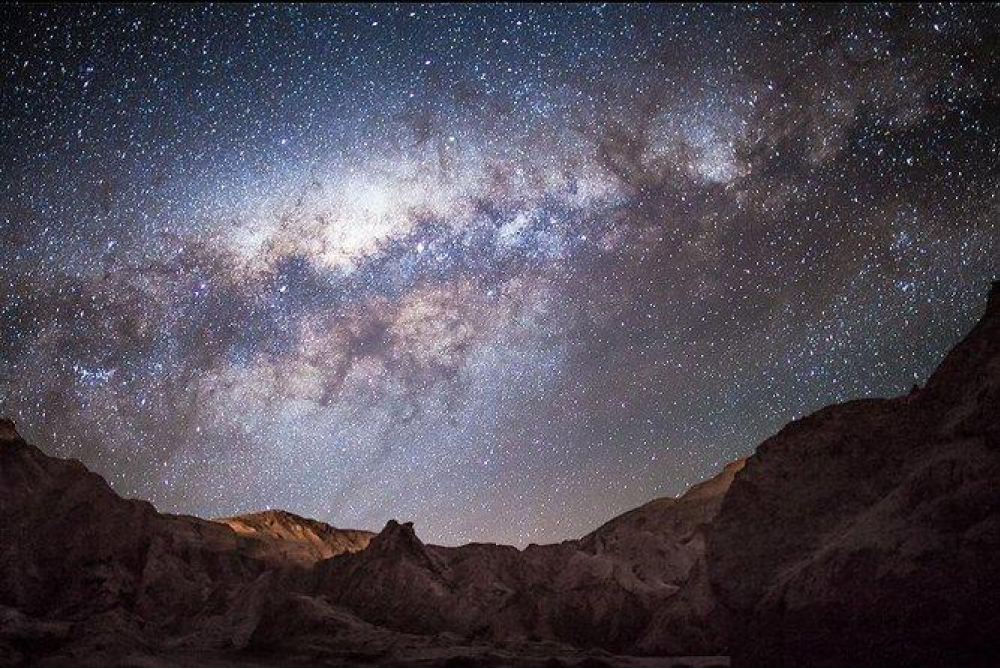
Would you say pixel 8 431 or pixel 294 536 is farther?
pixel 294 536

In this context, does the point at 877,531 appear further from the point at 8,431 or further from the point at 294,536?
the point at 294,536

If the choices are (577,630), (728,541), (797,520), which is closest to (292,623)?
(577,630)

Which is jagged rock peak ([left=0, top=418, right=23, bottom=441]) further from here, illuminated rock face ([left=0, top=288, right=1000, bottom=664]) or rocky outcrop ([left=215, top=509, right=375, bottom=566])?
rocky outcrop ([left=215, top=509, right=375, bottom=566])

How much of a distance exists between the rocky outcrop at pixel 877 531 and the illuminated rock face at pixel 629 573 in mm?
71

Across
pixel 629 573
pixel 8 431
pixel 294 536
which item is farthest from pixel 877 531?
pixel 294 536

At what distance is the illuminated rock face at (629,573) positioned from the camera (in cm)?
2428

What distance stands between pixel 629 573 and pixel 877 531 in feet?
106

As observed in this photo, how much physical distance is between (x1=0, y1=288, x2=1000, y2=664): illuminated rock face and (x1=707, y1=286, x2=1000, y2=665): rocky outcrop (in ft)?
0.23

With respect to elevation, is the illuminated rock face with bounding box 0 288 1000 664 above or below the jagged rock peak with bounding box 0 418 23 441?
below

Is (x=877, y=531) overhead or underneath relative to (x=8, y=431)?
underneath

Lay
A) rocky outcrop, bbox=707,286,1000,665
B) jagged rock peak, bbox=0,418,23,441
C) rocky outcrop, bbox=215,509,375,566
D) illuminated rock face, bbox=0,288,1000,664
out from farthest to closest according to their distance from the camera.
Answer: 1. rocky outcrop, bbox=215,509,375,566
2. jagged rock peak, bbox=0,418,23,441
3. illuminated rock face, bbox=0,288,1000,664
4. rocky outcrop, bbox=707,286,1000,665

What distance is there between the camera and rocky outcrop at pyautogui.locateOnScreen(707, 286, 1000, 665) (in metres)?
23.0

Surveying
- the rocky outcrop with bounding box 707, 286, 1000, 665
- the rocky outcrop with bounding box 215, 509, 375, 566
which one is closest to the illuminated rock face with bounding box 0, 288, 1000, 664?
the rocky outcrop with bounding box 707, 286, 1000, 665

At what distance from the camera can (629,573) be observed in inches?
2189
